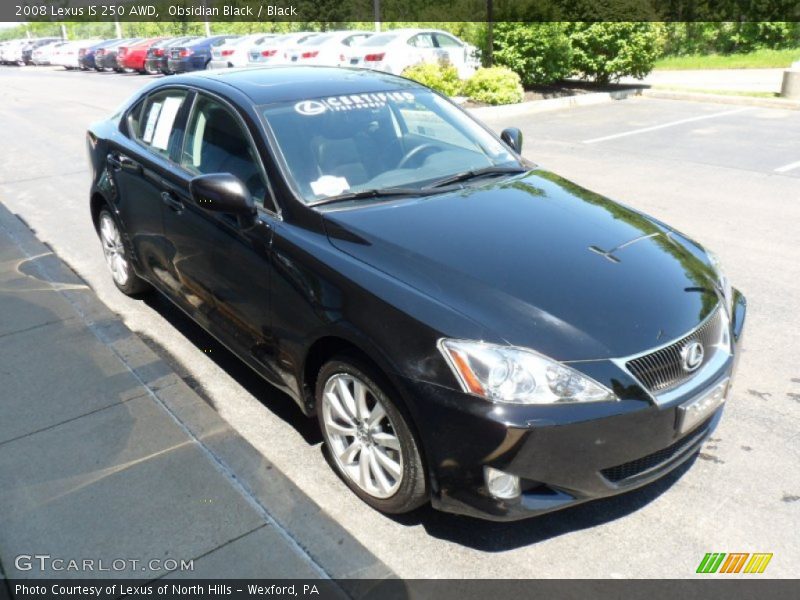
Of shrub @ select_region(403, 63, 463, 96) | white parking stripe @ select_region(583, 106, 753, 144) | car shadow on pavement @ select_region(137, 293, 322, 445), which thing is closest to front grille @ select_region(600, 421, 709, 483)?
car shadow on pavement @ select_region(137, 293, 322, 445)

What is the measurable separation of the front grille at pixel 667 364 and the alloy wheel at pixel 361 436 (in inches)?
36.9

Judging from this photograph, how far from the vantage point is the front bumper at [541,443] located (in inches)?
98.6

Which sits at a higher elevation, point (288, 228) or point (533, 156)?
point (288, 228)

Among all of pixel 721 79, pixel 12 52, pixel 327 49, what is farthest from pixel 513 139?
pixel 12 52

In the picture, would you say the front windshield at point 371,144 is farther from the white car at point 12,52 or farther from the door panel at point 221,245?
the white car at point 12,52

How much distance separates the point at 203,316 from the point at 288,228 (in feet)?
3.57

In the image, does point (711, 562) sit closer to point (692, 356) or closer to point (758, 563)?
point (758, 563)

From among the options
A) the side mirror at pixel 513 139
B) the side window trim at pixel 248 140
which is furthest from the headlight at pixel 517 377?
the side mirror at pixel 513 139

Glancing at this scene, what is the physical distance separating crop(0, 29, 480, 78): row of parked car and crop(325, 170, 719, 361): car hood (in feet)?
19.1

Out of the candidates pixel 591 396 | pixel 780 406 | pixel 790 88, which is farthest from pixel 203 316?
pixel 790 88

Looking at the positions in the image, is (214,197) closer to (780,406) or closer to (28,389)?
(28,389)

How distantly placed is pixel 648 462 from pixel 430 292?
1039 millimetres

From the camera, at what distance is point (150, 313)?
5.29 meters

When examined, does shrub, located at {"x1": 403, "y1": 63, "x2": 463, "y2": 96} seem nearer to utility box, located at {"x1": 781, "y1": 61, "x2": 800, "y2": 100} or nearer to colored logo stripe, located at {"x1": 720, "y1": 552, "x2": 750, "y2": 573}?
utility box, located at {"x1": 781, "y1": 61, "x2": 800, "y2": 100}
